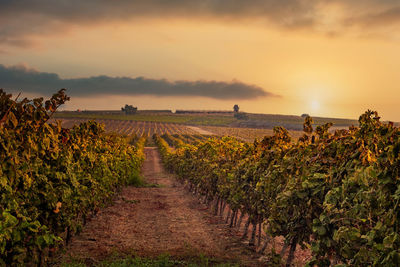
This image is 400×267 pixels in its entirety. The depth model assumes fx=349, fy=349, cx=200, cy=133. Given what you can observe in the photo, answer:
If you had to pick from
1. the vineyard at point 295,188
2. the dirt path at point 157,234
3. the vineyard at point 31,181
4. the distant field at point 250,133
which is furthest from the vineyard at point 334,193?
the distant field at point 250,133

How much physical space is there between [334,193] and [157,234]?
894cm

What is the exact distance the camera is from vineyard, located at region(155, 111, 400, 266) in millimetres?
4242

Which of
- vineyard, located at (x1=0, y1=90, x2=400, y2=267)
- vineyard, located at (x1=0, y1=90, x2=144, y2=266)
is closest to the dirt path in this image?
vineyard, located at (x1=0, y1=90, x2=400, y2=267)

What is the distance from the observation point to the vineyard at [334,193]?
4.24 m

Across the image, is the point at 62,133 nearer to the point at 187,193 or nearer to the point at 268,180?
the point at 268,180

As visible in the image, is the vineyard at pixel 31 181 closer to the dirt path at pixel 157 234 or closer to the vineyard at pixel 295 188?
the vineyard at pixel 295 188

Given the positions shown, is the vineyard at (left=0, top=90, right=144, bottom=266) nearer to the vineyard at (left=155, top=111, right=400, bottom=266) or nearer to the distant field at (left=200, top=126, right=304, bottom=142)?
the vineyard at (left=155, top=111, right=400, bottom=266)

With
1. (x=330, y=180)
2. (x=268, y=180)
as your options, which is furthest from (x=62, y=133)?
(x=330, y=180)

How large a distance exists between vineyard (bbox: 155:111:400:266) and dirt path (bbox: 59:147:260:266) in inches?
53.1

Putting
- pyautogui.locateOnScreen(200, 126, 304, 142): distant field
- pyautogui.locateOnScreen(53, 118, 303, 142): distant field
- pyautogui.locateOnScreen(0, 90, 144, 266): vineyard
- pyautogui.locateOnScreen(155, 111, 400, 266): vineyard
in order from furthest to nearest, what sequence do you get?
pyautogui.locateOnScreen(53, 118, 303, 142): distant field, pyautogui.locateOnScreen(200, 126, 304, 142): distant field, pyautogui.locateOnScreen(0, 90, 144, 266): vineyard, pyautogui.locateOnScreen(155, 111, 400, 266): vineyard

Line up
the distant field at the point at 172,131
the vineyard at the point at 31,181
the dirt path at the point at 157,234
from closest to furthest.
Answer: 1. the vineyard at the point at 31,181
2. the dirt path at the point at 157,234
3. the distant field at the point at 172,131

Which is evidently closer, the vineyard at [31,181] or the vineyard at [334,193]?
the vineyard at [334,193]

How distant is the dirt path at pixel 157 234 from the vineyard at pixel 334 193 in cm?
135

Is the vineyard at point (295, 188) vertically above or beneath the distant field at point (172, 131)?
above
